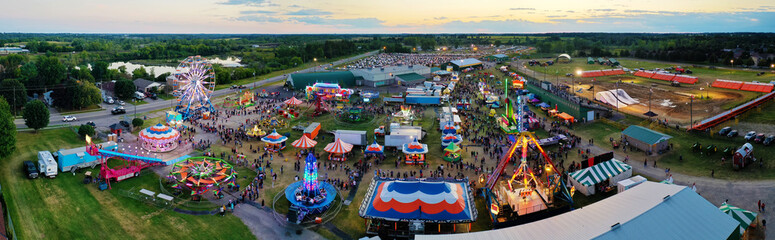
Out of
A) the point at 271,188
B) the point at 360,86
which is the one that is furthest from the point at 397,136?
the point at 360,86

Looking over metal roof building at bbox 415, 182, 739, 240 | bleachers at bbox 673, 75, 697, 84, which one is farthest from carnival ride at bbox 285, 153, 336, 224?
bleachers at bbox 673, 75, 697, 84

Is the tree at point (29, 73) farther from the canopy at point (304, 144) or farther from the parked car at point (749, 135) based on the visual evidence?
the parked car at point (749, 135)

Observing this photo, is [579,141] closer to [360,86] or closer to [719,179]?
[719,179]

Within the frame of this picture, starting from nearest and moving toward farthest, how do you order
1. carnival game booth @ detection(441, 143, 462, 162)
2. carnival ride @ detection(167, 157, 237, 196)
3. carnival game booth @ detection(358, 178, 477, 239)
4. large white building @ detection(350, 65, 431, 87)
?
carnival game booth @ detection(358, 178, 477, 239), carnival ride @ detection(167, 157, 237, 196), carnival game booth @ detection(441, 143, 462, 162), large white building @ detection(350, 65, 431, 87)

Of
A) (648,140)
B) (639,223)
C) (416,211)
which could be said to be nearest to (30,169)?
(416,211)

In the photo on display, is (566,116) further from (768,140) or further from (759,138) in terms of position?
(768,140)

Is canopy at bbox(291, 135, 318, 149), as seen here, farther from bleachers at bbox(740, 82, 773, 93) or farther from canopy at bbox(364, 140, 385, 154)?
bleachers at bbox(740, 82, 773, 93)
